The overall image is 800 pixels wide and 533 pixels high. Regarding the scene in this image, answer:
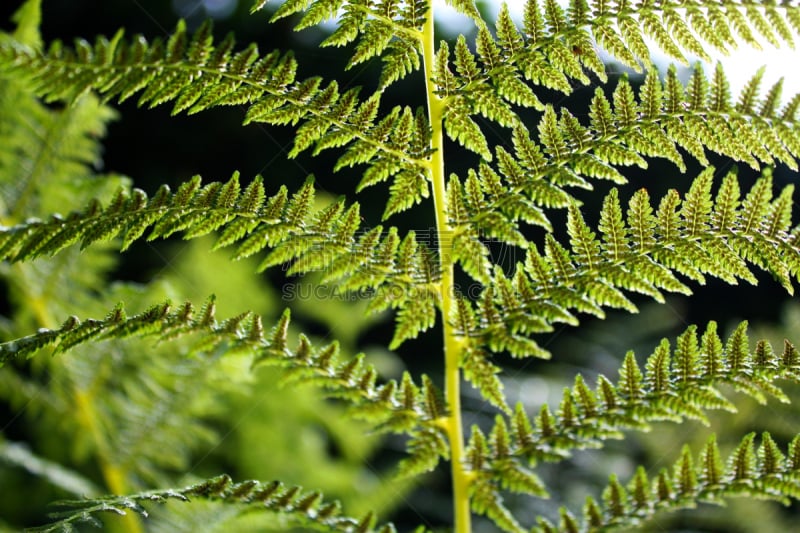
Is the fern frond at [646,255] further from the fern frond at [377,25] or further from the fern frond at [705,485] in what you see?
the fern frond at [377,25]

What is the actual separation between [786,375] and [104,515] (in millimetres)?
2322

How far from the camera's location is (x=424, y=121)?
40.1 inches

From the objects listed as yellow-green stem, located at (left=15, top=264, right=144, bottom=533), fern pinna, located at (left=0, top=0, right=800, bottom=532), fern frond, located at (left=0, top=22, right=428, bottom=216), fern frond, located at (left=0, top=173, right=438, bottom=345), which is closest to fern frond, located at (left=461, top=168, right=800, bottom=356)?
fern pinna, located at (left=0, top=0, right=800, bottom=532)

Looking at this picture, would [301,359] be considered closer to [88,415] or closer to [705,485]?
[705,485]

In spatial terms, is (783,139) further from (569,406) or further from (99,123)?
(99,123)

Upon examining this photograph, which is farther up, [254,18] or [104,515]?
[254,18]

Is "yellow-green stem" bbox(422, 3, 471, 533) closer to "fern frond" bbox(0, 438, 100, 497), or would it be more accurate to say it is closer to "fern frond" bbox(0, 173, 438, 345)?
"fern frond" bbox(0, 173, 438, 345)

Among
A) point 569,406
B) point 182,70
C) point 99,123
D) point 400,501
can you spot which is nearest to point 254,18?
point 99,123

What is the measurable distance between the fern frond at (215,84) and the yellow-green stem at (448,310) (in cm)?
3

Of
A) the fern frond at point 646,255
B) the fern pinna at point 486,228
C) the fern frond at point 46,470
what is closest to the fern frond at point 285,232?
the fern pinna at point 486,228

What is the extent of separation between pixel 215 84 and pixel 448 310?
1.68 ft

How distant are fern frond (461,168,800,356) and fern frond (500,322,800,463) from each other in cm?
9

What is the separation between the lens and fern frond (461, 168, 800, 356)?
956 millimetres

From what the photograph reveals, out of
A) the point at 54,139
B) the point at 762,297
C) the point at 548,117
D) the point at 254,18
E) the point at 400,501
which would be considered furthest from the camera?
the point at 254,18
